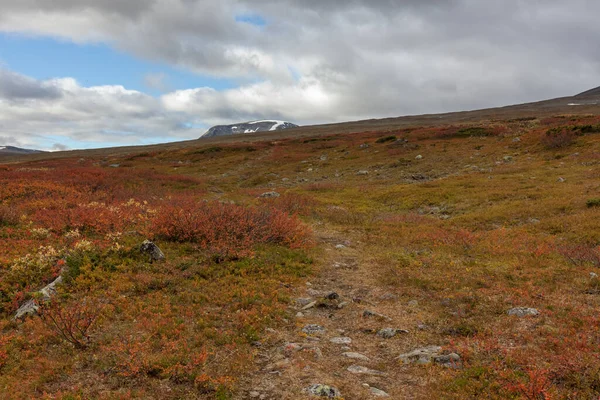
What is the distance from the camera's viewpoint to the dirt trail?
6.77m

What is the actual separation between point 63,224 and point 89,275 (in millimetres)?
6197

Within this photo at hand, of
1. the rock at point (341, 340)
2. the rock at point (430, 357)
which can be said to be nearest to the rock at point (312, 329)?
the rock at point (341, 340)

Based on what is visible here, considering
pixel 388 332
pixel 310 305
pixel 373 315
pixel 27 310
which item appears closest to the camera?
pixel 388 332

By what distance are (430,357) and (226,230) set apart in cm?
938

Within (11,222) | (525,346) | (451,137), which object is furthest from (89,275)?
(451,137)

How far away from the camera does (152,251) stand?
42.2ft

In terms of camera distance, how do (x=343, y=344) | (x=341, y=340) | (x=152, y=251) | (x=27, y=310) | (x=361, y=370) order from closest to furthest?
(x=361, y=370), (x=343, y=344), (x=341, y=340), (x=27, y=310), (x=152, y=251)

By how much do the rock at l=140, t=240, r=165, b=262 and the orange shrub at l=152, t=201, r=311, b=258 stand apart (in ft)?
5.41

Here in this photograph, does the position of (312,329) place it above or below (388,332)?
above

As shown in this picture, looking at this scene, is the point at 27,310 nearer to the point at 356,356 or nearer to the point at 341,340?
the point at 341,340

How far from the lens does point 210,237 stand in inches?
563

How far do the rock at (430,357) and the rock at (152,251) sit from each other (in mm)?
8623

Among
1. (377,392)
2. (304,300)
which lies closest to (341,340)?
(377,392)

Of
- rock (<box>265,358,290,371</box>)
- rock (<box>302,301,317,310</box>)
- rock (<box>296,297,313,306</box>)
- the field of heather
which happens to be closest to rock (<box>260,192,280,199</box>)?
the field of heather
